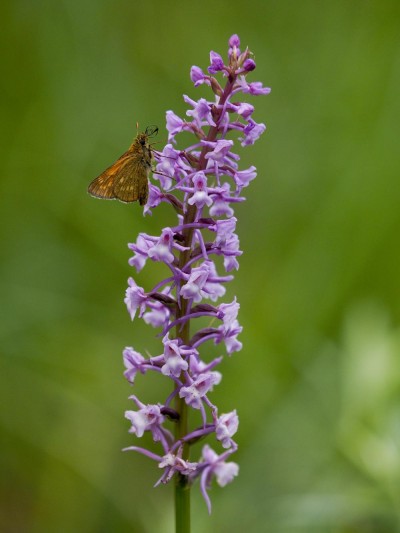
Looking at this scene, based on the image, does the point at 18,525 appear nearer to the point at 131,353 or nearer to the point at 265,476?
the point at 265,476

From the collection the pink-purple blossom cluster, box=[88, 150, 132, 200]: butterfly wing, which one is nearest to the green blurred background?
the pink-purple blossom cluster

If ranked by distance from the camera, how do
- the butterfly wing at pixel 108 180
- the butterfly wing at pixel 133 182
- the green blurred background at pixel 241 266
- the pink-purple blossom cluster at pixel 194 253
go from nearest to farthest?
the pink-purple blossom cluster at pixel 194 253
the butterfly wing at pixel 133 182
the butterfly wing at pixel 108 180
the green blurred background at pixel 241 266

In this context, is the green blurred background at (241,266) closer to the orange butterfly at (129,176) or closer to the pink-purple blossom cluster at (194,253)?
the pink-purple blossom cluster at (194,253)

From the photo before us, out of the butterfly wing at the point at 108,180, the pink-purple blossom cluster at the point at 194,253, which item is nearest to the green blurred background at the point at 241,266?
the pink-purple blossom cluster at the point at 194,253

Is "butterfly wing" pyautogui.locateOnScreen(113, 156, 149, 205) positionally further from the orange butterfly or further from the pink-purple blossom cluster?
the pink-purple blossom cluster

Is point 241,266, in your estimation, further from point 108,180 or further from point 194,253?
point 194,253

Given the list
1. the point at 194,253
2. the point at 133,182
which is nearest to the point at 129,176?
the point at 133,182
